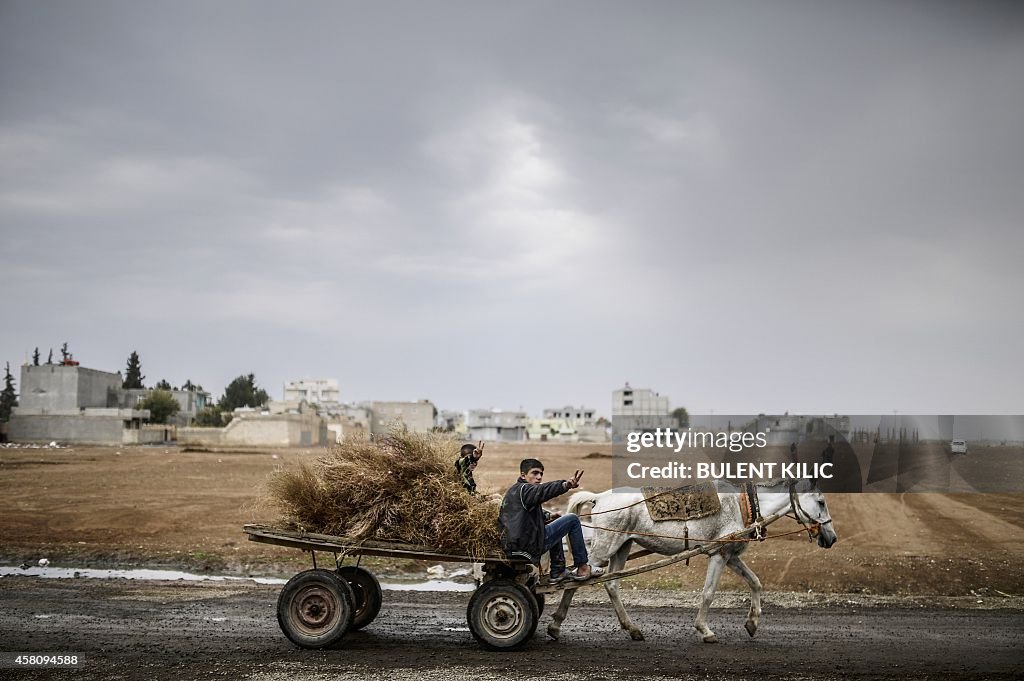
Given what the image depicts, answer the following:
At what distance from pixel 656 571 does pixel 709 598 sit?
6.46 metres

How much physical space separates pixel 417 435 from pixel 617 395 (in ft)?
343

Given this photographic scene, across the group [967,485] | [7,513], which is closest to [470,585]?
[7,513]

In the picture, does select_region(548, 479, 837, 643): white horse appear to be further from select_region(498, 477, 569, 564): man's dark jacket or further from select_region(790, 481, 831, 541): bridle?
select_region(498, 477, 569, 564): man's dark jacket

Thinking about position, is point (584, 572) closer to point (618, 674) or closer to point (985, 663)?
point (618, 674)

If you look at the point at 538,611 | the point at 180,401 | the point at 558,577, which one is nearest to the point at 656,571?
the point at 558,577

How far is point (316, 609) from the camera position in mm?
10445

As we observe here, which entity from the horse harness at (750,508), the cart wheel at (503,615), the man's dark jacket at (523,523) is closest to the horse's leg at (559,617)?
the cart wheel at (503,615)

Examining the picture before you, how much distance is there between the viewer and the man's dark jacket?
33.5 ft

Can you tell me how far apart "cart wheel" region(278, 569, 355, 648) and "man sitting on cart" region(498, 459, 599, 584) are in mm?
2096

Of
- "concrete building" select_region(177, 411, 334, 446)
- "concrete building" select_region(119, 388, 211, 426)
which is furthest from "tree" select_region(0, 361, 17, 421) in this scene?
"concrete building" select_region(177, 411, 334, 446)

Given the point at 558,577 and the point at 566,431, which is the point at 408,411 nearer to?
the point at 566,431

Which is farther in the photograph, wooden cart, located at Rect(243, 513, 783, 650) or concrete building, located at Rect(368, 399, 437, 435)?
concrete building, located at Rect(368, 399, 437, 435)

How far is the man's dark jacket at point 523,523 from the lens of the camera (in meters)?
10.2

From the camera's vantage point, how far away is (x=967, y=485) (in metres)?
30.7
